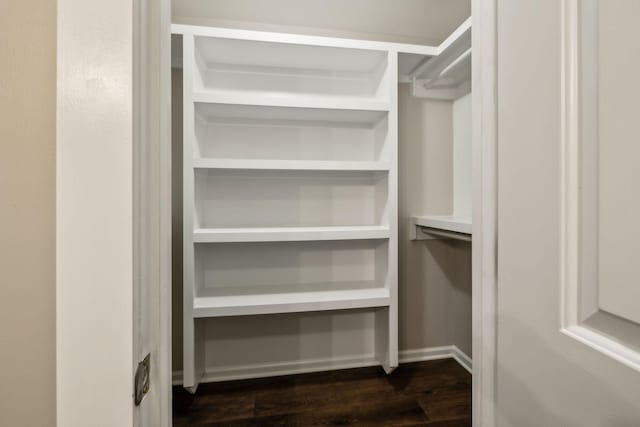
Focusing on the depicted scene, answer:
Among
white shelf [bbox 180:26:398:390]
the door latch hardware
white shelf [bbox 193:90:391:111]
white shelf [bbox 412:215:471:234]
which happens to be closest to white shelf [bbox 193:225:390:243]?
white shelf [bbox 180:26:398:390]

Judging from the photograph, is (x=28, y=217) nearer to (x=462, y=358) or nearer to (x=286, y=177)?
(x=286, y=177)

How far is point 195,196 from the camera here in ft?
4.54

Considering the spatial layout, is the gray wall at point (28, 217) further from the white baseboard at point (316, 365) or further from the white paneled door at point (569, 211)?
the white baseboard at point (316, 365)

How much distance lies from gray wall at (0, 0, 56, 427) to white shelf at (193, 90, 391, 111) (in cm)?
107

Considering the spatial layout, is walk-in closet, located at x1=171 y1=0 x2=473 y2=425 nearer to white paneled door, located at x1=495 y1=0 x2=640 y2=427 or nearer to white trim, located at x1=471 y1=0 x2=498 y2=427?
white trim, located at x1=471 y1=0 x2=498 y2=427

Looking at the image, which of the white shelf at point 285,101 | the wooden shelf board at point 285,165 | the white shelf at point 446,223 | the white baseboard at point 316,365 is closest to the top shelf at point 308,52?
the white shelf at point 285,101

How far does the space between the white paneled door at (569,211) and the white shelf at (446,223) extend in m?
0.87

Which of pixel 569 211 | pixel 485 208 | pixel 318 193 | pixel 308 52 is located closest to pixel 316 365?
pixel 318 193

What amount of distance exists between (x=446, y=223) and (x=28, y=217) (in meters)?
1.47

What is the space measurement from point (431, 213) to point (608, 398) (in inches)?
60.3

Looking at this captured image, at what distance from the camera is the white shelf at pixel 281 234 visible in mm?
1345

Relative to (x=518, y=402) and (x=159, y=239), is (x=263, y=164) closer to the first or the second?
(x=159, y=239)

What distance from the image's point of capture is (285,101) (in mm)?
1385

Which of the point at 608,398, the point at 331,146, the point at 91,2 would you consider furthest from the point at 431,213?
the point at 91,2
